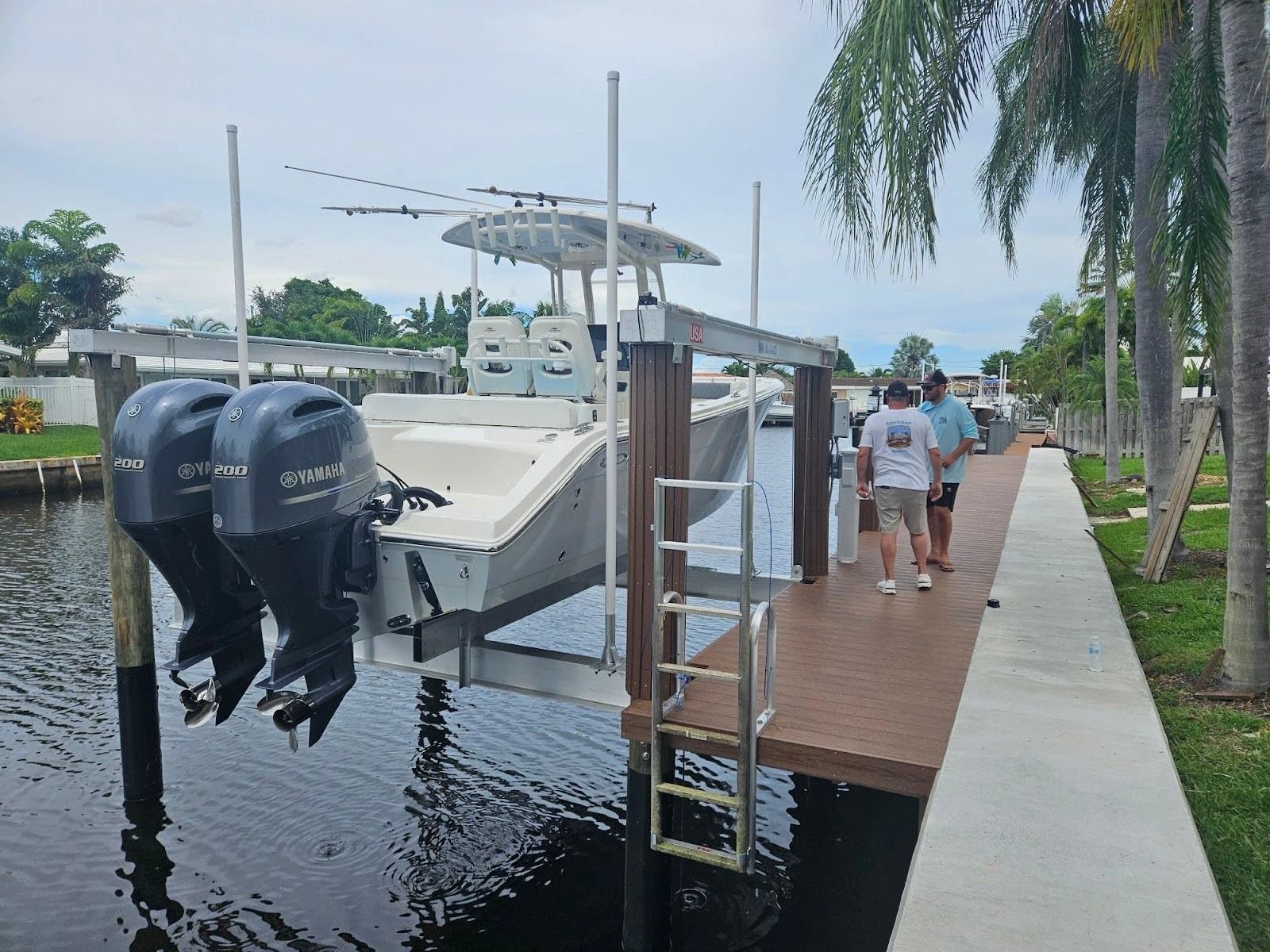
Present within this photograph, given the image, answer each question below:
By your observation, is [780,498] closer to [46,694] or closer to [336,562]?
[46,694]

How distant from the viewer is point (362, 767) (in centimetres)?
793

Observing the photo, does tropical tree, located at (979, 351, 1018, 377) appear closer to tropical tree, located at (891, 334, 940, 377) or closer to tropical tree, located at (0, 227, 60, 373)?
tropical tree, located at (891, 334, 940, 377)

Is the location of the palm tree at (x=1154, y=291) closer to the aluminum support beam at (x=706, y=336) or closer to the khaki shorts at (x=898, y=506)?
the khaki shorts at (x=898, y=506)

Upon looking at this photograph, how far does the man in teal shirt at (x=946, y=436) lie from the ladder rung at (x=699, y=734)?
4033 millimetres

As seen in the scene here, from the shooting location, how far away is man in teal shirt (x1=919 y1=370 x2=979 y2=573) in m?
7.73

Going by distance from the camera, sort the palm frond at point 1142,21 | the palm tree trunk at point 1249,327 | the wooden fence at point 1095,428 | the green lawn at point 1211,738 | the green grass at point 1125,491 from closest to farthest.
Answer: the green lawn at point 1211,738 < the palm tree trunk at point 1249,327 < the palm frond at point 1142,21 < the green grass at point 1125,491 < the wooden fence at point 1095,428

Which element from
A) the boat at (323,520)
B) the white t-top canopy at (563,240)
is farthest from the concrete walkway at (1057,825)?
the white t-top canopy at (563,240)

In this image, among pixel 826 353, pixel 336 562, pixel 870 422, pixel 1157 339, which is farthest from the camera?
pixel 1157 339

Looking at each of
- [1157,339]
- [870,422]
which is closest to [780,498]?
[1157,339]

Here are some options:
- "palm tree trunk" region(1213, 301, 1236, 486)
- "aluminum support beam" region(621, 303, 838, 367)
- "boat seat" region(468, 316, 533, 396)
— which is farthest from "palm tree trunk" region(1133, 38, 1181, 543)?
"boat seat" region(468, 316, 533, 396)

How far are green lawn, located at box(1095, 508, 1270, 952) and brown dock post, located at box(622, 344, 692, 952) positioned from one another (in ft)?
7.86

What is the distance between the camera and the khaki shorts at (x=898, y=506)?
23.2ft

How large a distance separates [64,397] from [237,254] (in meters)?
30.7

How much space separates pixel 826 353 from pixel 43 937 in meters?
6.63
